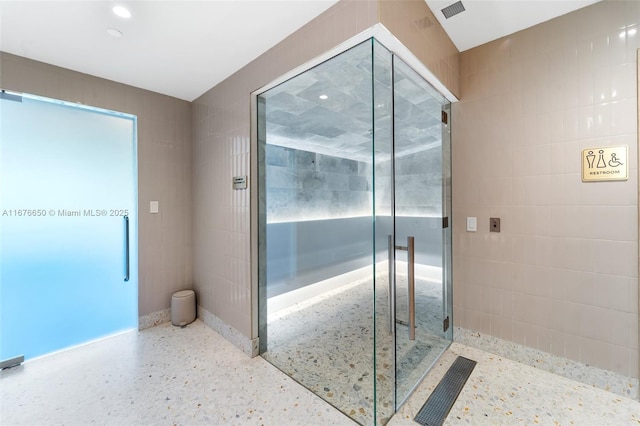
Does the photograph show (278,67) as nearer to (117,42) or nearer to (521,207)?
(117,42)

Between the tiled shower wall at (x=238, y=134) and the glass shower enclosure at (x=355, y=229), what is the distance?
0.42 feet

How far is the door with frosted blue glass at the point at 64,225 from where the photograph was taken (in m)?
2.08

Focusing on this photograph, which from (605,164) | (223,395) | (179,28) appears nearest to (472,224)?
(605,164)

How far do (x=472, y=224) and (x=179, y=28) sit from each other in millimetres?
2650

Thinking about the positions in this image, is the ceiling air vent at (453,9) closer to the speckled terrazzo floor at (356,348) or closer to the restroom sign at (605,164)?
the restroom sign at (605,164)

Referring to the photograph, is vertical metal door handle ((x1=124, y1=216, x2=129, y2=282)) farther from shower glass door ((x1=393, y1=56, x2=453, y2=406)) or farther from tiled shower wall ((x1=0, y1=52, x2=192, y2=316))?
shower glass door ((x1=393, y1=56, x2=453, y2=406))

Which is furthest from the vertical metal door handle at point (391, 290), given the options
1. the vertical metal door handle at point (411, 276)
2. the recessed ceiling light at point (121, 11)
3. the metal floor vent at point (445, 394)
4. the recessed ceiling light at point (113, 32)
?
the recessed ceiling light at point (113, 32)

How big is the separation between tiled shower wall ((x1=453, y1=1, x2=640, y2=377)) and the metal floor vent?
39 cm

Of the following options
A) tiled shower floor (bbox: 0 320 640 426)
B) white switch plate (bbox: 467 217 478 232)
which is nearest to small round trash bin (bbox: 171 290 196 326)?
tiled shower floor (bbox: 0 320 640 426)

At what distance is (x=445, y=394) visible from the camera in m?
1.68

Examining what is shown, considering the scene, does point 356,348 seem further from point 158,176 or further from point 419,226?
point 158,176

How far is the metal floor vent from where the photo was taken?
1499 mm

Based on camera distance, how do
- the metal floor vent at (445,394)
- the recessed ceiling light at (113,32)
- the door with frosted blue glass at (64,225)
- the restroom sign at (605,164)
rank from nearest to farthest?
the metal floor vent at (445,394), the restroom sign at (605,164), the recessed ceiling light at (113,32), the door with frosted blue glass at (64,225)

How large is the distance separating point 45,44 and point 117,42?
523 mm
